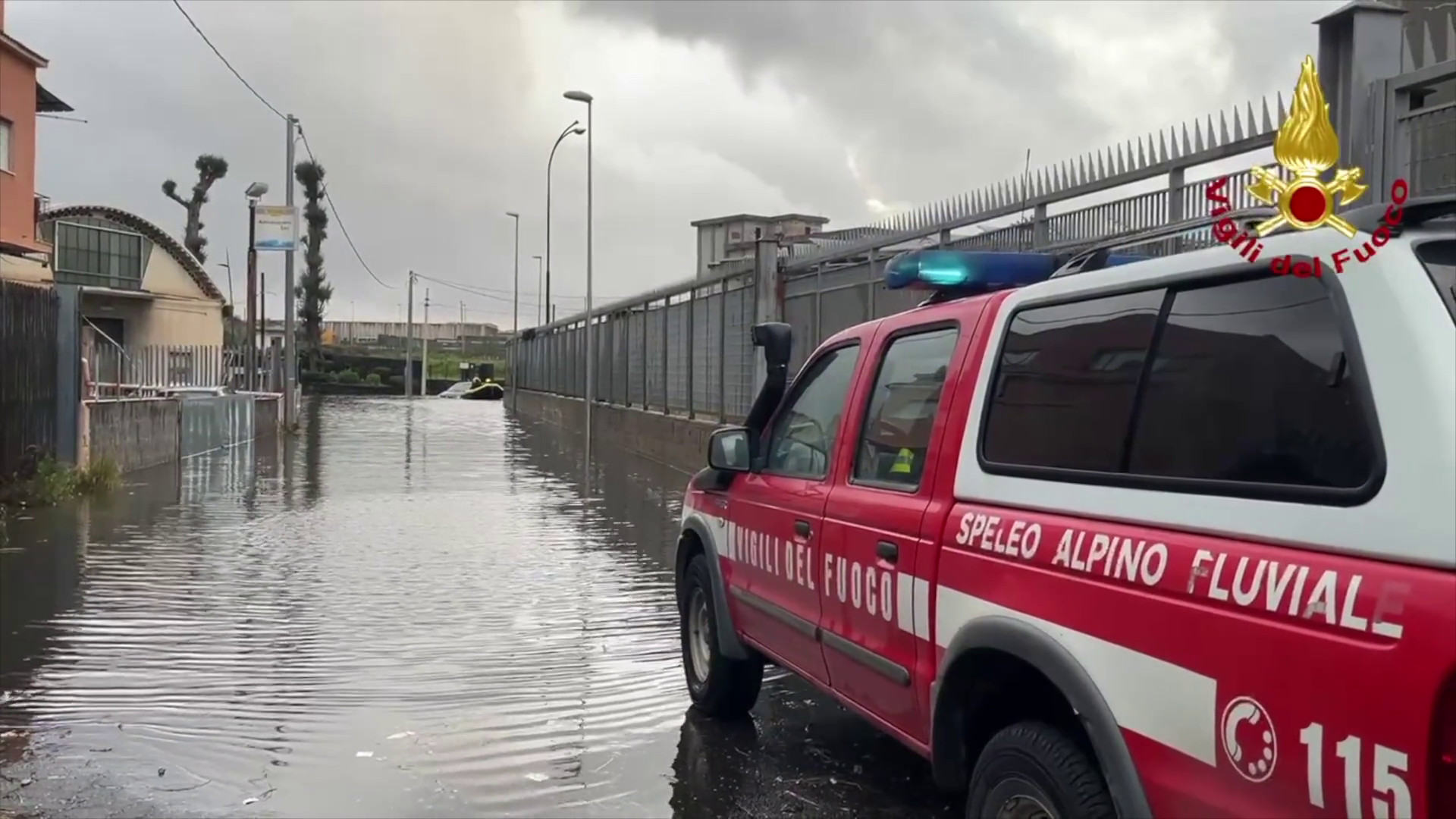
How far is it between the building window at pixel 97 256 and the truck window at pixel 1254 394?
4499 cm

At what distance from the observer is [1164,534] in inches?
106

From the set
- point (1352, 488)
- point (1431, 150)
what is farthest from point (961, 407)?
point (1431, 150)

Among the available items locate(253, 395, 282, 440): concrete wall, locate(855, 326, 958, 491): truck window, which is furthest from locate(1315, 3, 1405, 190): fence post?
locate(253, 395, 282, 440): concrete wall

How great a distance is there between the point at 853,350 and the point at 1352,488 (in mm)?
2671

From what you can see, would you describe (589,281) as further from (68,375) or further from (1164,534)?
(1164,534)

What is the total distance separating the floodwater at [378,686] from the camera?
4898mm

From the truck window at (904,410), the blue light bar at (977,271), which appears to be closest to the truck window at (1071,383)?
the truck window at (904,410)

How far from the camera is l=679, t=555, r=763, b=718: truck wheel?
571 centimetres

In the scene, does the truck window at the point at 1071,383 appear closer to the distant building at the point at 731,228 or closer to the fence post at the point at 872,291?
the fence post at the point at 872,291

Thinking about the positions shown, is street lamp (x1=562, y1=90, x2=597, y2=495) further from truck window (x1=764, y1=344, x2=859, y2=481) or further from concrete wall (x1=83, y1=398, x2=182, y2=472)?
truck window (x1=764, y1=344, x2=859, y2=481)

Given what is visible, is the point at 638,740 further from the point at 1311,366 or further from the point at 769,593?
the point at 1311,366

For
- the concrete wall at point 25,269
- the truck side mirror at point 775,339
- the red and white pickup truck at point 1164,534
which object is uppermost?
the concrete wall at point 25,269

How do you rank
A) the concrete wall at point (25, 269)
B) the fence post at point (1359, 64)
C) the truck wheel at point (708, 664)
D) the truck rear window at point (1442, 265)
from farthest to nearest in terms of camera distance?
1. the concrete wall at point (25, 269)
2. the fence post at point (1359, 64)
3. the truck wheel at point (708, 664)
4. the truck rear window at point (1442, 265)

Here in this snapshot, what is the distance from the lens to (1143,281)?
3.05m
